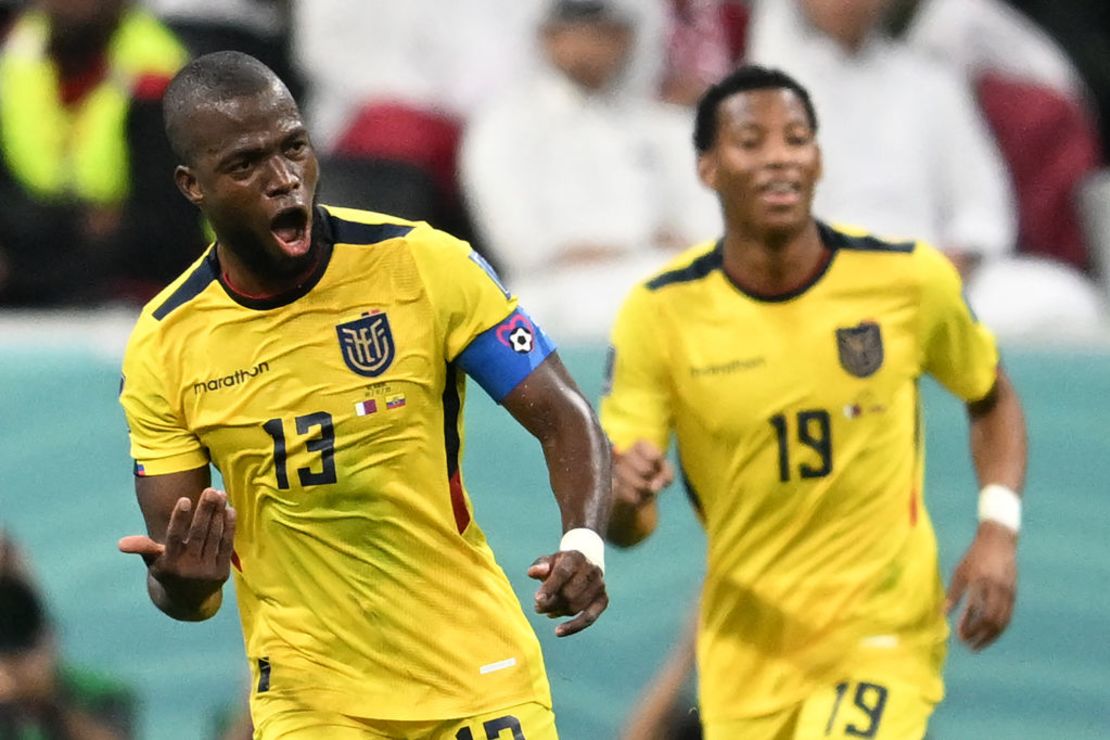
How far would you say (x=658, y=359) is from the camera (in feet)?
17.4

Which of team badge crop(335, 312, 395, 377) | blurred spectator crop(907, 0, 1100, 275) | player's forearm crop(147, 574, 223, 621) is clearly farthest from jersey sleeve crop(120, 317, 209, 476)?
blurred spectator crop(907, 0, 1100, 275)

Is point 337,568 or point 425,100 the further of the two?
point 425,100

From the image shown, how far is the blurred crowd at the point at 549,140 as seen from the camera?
290 inches

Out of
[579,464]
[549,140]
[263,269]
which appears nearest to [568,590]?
[579,464]

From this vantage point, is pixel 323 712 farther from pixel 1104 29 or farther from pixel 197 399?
pixel 1104 29

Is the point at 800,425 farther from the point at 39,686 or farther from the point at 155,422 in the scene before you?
the point at 39,686

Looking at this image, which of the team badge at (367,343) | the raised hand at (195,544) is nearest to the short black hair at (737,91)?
the team badge at (367,343)

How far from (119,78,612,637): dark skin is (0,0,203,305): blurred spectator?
3271 millimetres

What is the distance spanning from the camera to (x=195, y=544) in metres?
3.93

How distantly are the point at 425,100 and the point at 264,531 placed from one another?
364 cm

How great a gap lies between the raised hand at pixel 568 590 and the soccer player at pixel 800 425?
1.31 meters

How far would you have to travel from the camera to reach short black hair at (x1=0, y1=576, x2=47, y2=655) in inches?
282

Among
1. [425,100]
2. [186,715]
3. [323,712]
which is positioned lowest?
[186,715]

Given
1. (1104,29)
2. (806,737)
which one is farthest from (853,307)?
(1104,29)
